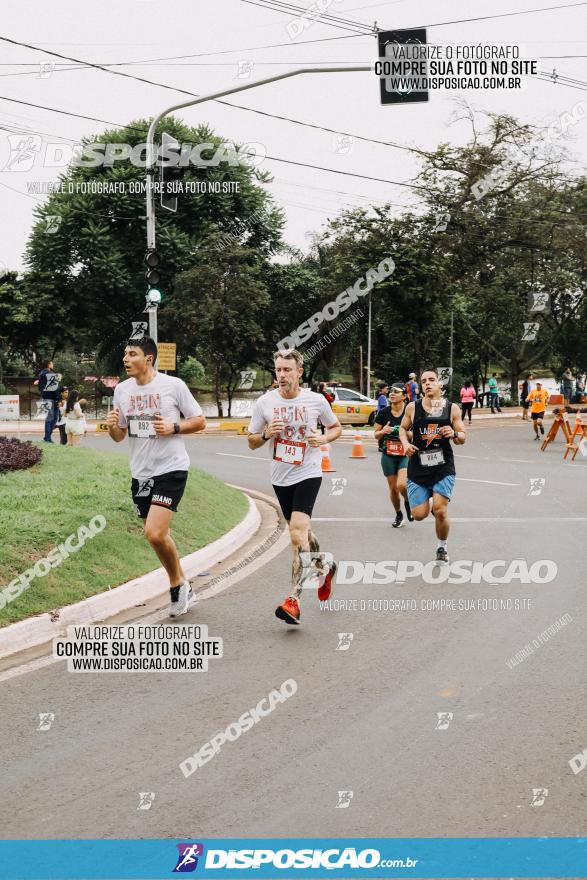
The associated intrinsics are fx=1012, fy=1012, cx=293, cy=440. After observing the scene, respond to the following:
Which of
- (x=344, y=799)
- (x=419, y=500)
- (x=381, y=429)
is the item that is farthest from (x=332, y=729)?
(x=381, y=429)

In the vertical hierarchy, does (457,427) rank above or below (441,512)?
above

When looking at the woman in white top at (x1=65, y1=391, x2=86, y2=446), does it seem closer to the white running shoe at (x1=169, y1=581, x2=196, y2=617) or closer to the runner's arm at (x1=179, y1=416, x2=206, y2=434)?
the white running shoe at (x1=169, y1=581, x2=196, y2=617)

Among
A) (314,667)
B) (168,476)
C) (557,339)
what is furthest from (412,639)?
(557,339)

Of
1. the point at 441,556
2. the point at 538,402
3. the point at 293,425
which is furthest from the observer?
the point at 538,402

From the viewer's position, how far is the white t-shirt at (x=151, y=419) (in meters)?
7.67

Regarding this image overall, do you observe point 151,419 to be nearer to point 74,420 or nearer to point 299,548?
point 299,548

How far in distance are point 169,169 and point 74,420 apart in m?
8.10

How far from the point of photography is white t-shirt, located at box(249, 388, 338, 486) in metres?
7.72

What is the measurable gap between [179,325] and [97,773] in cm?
3902

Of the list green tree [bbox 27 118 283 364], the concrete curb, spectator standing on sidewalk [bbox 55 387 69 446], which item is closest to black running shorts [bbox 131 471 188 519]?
the concrete curb

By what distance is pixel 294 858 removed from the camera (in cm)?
388

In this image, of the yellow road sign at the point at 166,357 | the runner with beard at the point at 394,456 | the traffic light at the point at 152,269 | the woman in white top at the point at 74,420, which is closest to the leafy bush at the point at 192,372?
the woman in white top at the point at 74,420

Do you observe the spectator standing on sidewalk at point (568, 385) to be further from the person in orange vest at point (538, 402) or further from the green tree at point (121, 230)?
the person in orange vest at point (538, 402)

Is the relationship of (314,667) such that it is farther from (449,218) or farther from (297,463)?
(449,218)
